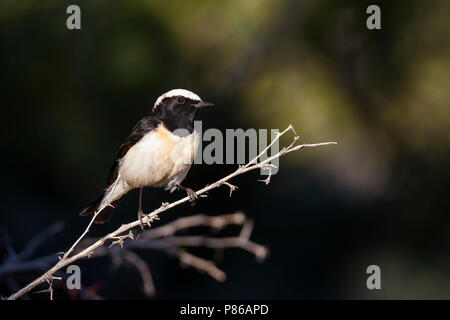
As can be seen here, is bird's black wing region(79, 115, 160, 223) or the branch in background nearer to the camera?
the branch in background

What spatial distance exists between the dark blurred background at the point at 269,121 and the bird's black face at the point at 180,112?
6.51 feet

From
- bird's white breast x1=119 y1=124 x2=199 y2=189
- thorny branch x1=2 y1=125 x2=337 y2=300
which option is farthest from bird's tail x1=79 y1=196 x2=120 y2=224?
thorny branch x1=2 y1=125 x2=337 y2=300

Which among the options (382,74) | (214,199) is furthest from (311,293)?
(382,74)

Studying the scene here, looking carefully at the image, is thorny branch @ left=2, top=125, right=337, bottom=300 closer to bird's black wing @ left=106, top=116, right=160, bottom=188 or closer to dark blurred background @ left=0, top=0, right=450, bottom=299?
bird's black wing @ left=106, top=116, right=160, bottom=188

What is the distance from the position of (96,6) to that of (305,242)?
136 inches

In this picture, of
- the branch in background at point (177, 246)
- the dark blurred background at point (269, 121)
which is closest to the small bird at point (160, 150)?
the branch in background at point (177, 246)

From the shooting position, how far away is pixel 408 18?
22.0 feet

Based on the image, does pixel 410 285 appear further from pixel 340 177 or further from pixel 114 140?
pixel 114 140

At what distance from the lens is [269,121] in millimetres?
6496

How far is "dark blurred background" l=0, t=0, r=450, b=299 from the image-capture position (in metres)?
6.15

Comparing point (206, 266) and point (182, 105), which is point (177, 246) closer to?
point (206, 266)

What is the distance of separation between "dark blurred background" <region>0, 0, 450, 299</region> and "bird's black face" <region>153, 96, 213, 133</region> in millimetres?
1985

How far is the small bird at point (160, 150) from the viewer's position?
3988 millimetres

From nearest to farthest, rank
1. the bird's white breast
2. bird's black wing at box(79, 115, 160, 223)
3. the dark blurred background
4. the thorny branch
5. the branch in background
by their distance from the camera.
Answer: the thorny branch < the branch in background < the bird's white breast < bird's black wing at box(79, 115, 160, 223) < the dark blurred background
